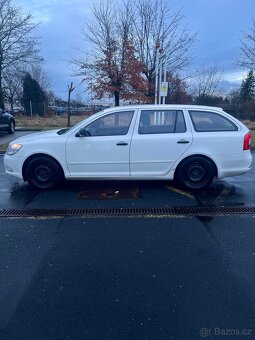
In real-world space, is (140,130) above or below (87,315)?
above

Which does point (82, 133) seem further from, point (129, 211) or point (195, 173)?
point (195, 173)

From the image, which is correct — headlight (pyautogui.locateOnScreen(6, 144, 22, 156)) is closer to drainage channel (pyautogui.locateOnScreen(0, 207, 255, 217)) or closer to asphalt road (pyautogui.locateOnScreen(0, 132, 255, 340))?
drainage channel (pyautogui.locateOnScreen(0, 207, 255, 217))

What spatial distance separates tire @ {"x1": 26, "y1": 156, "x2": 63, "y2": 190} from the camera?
5.60m

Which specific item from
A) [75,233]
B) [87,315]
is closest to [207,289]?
[87,315]

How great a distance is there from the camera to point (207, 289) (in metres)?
2.68

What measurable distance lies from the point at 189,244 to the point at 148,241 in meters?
0.51

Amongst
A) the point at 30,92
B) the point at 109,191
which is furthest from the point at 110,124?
the point at 30,92

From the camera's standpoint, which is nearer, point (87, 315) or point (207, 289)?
point (87, 315)

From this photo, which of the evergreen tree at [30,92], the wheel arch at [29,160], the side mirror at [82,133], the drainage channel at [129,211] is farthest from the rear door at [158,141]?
the evergreen tree at [30,92]

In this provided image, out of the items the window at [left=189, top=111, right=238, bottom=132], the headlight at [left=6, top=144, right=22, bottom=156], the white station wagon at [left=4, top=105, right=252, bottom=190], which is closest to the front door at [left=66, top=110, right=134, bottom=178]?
the white station wagon at [left=4, top=105, right=252, bottom=190]

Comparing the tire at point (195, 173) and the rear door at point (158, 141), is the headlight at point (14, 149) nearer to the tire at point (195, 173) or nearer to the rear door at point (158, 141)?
the rear door at point (158, 141)

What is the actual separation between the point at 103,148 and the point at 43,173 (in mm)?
1330

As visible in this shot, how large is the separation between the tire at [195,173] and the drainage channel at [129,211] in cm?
97

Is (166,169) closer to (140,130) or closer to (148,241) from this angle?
(140,130)
